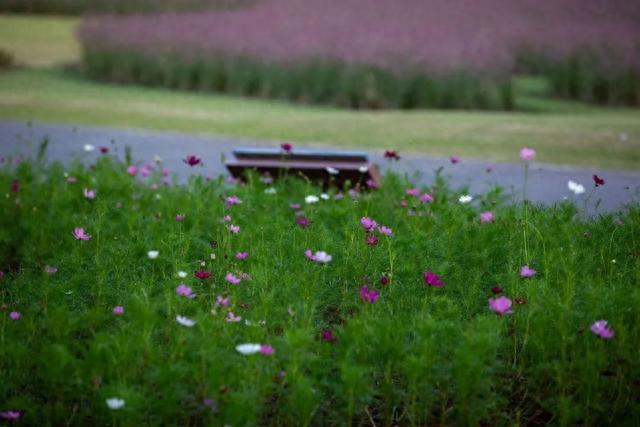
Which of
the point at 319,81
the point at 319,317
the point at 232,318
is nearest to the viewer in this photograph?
the point at 232,318

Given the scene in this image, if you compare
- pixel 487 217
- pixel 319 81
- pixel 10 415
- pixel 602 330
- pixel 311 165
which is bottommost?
pixel 10 415

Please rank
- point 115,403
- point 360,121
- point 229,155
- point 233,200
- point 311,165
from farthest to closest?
point 360,121, point 229,155, point 311,165, point 233,200, point 115,403

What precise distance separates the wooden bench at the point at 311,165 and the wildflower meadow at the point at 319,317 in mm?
587

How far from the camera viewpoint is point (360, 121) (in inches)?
416

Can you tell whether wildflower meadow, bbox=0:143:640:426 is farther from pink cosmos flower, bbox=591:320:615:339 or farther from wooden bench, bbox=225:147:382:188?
wooden bench, bbox=225:147:382:188

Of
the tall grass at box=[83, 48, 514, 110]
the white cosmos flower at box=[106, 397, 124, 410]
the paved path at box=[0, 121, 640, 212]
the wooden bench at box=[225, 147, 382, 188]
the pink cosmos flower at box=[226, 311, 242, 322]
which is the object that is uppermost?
the tall grass at box=[83, 48, 514, 110]

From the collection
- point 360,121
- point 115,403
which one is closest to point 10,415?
point 115,403

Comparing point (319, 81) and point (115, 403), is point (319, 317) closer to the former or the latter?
point (115, 403)

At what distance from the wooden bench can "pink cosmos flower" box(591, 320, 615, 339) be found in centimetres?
259

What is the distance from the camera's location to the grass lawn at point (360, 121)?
8.63 metres

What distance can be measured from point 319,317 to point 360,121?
268 inches

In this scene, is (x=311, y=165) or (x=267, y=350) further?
(x=311, y=165)

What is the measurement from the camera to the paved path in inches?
264

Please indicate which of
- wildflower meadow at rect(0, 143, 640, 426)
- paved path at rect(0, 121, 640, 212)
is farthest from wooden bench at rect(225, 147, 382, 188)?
wildflower meadow at rect(0, 143, 640, 426)
